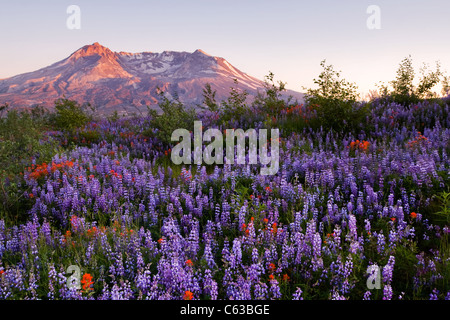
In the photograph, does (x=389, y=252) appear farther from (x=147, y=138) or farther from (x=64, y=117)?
(x=64, y=117)

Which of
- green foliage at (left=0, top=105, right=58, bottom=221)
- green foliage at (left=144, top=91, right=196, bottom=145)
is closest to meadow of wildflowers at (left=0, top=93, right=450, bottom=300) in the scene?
green foliage at (left=0, top=105, right=58, bottom=221)

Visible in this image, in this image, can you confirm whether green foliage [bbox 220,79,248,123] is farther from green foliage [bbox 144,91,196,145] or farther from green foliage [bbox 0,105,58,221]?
green foliage [bbox 0,105,58,221]

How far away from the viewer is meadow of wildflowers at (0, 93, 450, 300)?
8.95ft

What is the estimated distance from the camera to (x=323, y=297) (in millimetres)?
2713

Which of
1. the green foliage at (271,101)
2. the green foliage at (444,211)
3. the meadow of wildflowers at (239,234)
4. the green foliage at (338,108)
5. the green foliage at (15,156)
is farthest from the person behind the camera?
the green foliage at (271,101)

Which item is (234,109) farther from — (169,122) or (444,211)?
(444,211)

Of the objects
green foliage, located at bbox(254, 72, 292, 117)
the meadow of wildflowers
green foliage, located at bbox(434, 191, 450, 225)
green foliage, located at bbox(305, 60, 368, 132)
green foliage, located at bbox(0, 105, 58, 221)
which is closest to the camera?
the meadow of wildflowers

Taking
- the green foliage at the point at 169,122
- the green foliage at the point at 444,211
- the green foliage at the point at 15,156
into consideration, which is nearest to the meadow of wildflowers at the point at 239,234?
the green foliage at the point at 444,211

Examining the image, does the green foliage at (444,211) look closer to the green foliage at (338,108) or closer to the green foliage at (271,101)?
the green foliage at (338,108)

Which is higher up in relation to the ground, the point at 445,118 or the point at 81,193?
the point at 445,118

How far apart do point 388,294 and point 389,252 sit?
75cm

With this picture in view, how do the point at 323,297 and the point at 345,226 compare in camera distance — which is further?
the point at 345,226

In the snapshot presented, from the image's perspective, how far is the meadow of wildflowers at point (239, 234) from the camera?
2.73 metres
